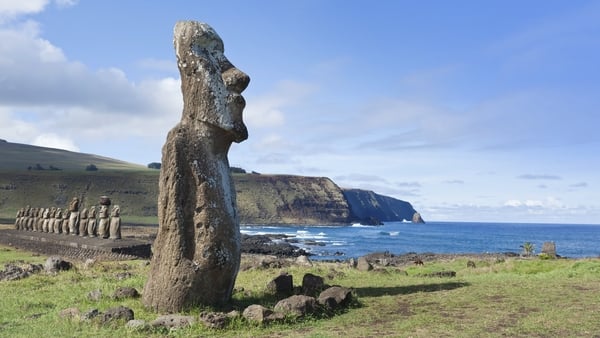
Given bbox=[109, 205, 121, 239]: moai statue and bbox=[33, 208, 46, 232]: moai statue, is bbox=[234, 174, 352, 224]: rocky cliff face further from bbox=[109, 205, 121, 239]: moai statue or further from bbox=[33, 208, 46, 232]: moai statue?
bbox=[109, 205, 121, 239]: moai statue

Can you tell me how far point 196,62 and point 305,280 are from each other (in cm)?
545

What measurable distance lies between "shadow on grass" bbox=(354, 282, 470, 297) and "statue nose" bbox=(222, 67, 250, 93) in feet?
17.8

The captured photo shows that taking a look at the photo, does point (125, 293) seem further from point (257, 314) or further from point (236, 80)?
point (236, 80)

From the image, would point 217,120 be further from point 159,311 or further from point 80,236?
point 80,236

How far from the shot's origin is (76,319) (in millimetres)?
9953

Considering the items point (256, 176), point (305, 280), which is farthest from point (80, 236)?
point (256, 176)

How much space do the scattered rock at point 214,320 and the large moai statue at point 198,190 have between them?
1467 millimetres

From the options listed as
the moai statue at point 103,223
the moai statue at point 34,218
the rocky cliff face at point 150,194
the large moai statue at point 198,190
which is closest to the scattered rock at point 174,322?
the large moai statue at point 198,190

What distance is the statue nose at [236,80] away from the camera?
39.5 feet

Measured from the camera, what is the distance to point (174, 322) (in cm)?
939

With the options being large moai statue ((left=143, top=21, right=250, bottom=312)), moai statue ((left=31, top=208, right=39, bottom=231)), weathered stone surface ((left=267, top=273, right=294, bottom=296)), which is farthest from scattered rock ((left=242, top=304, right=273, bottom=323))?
moai statue ((left=31, top=208, right=39, bottom=231))

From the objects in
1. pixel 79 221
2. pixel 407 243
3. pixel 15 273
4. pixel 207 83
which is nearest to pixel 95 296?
pixel 207 83

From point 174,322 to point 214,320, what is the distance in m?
0.69

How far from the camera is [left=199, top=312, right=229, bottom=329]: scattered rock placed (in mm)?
9242
